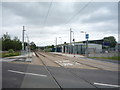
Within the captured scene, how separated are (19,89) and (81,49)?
181ft

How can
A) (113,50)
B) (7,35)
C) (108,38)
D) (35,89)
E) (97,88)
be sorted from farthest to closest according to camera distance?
(108,38), (7,35), (113,50), (97,88), (35,89)

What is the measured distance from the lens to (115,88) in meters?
6.56

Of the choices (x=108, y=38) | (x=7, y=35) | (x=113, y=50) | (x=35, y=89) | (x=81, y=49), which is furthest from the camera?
(x=108, y=38)

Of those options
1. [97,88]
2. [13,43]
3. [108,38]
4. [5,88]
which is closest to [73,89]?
[97,88]

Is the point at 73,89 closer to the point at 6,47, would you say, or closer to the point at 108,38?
the point at 6,47

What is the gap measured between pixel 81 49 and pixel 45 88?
54873mm

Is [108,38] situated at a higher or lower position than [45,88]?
higher

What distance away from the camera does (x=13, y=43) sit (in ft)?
207

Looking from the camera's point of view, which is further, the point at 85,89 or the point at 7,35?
the point at 7,35

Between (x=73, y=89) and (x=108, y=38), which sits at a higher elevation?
(x=108, y=38)

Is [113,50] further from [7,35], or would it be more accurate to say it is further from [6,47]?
[7,35]

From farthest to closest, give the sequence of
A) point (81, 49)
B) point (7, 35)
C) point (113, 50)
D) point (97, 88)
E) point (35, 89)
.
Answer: point (7, 35)
point (81, 49)
point (113, 50)
point (97, 88)
point (35, 89)

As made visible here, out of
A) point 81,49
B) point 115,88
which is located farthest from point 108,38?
point 115,88

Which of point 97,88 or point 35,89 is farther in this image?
point 97,88
